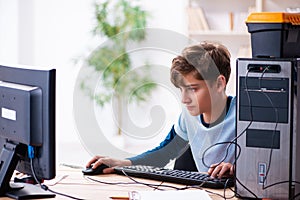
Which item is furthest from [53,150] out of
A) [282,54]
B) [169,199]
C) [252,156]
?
[282,54]

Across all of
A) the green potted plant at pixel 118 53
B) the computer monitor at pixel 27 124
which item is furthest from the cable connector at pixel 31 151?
the green potted plant at pixel 118 53

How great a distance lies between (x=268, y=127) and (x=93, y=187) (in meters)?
0.67

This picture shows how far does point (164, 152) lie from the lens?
2.66m

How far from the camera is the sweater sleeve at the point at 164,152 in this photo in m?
2.56

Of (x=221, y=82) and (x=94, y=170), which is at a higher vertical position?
(x=221, y=82)

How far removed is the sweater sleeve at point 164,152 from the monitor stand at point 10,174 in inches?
21.5

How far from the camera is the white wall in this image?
5.37 meters

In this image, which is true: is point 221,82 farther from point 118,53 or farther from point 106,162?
point 118,53

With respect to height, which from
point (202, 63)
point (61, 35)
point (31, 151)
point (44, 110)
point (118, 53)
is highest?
point (61, 35)

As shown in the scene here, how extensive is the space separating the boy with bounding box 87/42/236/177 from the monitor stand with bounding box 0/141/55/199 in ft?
1.23

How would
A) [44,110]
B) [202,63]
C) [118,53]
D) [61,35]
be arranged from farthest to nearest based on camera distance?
1. [61,35]
2. [118,53]
3. [202,63]
4. [44,110]

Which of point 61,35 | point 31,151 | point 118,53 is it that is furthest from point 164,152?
point 61,35

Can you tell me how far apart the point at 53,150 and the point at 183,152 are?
85cm

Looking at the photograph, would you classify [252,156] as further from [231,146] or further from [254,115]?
[231,146]
